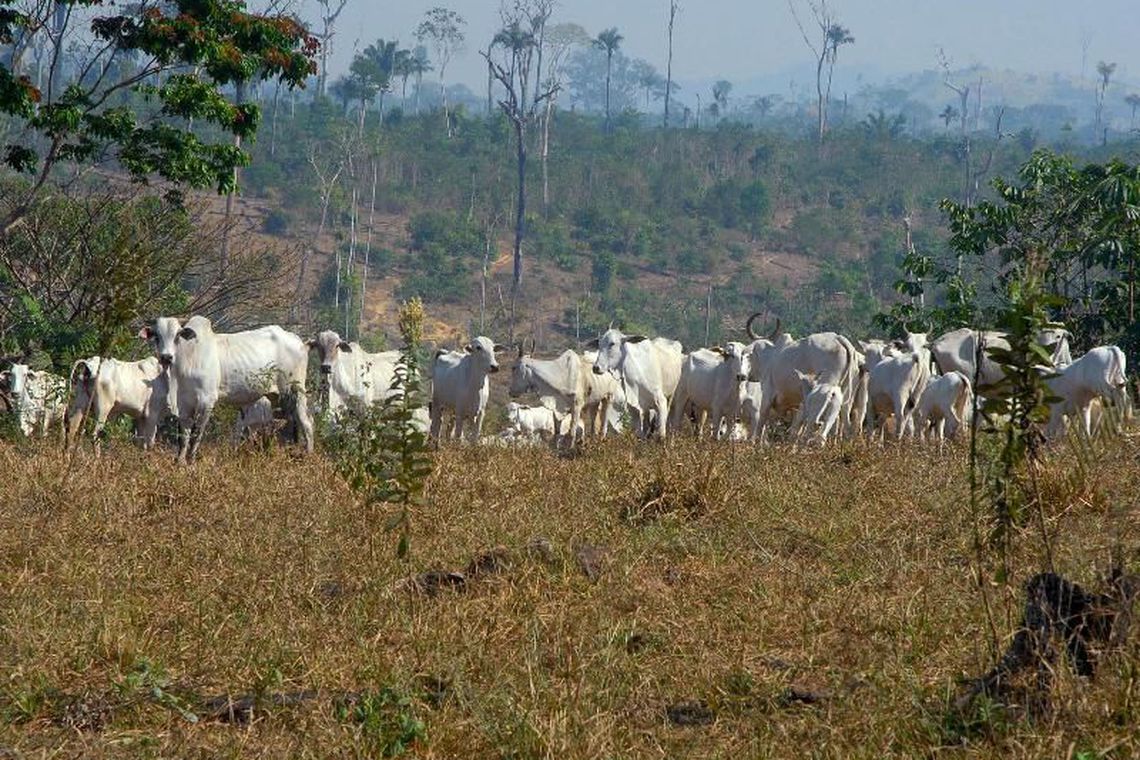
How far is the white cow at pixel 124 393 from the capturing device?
13.0m

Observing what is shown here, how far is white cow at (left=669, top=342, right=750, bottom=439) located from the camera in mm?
15688

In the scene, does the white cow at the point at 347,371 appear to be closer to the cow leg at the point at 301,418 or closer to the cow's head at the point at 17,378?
the cow leg at the point at 301,418

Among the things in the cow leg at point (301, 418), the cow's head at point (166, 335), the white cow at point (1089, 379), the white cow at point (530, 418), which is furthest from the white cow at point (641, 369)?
the cow's head at point (166, 335)

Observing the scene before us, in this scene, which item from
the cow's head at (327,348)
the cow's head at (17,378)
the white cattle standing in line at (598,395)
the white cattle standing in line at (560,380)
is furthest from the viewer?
the white cattle standing in line at (598,395)

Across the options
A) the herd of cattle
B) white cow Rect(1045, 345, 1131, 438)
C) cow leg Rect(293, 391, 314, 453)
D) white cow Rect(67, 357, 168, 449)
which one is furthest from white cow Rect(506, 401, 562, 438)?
white cow Rect(1045, 345, 1131, 438)

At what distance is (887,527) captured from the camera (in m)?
7.35

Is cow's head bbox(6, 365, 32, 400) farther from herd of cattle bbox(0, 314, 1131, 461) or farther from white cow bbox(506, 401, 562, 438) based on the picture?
white cow bbox(506, 401, 562, 438)

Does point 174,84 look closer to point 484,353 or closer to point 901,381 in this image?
point 484,353

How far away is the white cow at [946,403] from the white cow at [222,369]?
573 centimetres

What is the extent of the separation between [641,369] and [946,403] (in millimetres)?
3269

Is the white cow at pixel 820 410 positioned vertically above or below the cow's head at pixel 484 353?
below

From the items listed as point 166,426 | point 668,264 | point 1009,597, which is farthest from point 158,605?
point 668,264

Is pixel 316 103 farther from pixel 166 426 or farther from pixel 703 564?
pixel 703 564

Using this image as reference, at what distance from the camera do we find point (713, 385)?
16.4m
